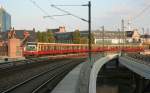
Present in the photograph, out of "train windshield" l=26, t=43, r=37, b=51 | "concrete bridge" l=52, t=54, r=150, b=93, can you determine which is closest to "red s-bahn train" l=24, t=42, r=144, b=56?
"train windshield" l=26, t=43, r=37, b=51

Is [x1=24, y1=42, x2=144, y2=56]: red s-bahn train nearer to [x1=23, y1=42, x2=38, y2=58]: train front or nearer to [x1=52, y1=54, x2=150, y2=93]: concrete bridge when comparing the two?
[x1=23, y1=42, x2=38, y2=58]: train front

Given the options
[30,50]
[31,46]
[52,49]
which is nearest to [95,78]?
[31,46]

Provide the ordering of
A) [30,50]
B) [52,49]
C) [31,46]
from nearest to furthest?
[31,46], [30,50], [52,49]

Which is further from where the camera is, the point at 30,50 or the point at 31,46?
the point at 30,50

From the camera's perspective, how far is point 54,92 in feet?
68.4

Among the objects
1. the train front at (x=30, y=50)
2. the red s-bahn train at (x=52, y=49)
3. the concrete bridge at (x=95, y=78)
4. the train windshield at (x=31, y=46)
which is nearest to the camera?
the concrete bridge at (x=95, y=78)

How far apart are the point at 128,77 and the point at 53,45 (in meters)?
26.3

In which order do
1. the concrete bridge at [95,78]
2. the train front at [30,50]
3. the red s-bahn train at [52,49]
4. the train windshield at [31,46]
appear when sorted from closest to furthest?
the concrete bridge at [95,78]
the train windshield at [31,46]
the train front at [30,50]
the red s-bahn train at [52,49]

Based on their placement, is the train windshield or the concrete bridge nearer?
the concrete bridge

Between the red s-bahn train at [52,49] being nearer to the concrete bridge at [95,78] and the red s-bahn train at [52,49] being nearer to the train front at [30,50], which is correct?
the train front at [30,50]

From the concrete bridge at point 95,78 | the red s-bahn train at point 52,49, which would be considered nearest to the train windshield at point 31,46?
the red s-bahn train at point 52,49

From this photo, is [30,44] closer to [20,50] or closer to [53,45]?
[20,50]

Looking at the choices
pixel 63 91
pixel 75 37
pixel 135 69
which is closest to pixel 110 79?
pixel 135 69

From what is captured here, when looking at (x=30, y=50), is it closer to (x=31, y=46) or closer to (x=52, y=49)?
(x=31, y=46)
